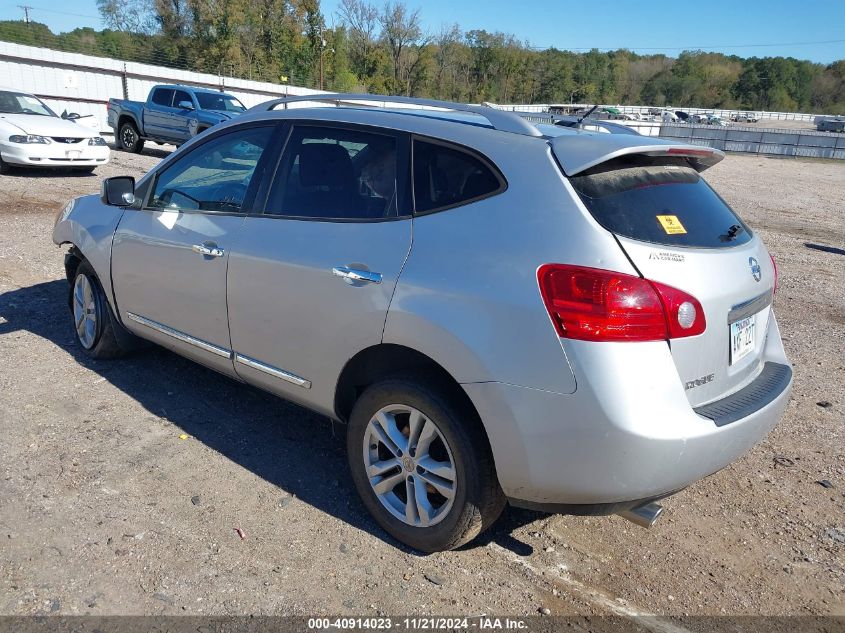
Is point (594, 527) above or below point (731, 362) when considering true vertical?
below

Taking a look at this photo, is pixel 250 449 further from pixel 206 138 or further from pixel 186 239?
pixel 206 138

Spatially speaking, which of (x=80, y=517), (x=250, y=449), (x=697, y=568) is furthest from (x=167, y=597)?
(x=697, y=568)

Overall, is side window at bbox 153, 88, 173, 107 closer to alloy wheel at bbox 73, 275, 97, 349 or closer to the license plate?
alloy wheel at bbox 73, 275, 97, 349

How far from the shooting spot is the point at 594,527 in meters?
3.28

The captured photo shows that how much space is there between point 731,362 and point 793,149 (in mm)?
43916

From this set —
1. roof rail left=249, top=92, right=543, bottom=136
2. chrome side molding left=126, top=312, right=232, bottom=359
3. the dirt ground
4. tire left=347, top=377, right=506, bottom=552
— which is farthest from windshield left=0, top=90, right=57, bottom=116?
tire left=347, top=377, right=506, bottom=552

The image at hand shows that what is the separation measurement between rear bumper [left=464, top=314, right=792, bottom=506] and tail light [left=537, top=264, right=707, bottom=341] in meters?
0.06

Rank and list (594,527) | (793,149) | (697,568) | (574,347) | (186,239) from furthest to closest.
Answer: (793,149)
(186,239)
(594,527)
(697,568)
(574,347)

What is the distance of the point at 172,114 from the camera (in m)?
18.2

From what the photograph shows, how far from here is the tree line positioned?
55250 millimetres

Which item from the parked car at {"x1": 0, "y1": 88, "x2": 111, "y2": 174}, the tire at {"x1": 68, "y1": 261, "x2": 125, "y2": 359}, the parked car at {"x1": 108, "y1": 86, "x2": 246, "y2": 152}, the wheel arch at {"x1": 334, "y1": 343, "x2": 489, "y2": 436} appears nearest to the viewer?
the wheel arch at {"x1": 334, "y1": 343, "x2": 489, "y2": 436}

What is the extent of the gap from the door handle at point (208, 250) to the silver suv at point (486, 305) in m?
0.02

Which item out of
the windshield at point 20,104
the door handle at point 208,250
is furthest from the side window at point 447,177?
the windshield at point 20,104

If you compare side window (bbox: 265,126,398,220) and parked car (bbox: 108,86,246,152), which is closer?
side window (bbox: 265,126,398,220)
